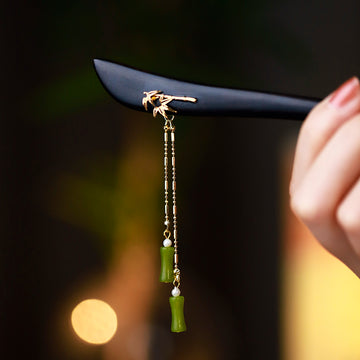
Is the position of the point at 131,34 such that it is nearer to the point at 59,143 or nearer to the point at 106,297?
the point at 59,143

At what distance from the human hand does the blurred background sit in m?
0.76

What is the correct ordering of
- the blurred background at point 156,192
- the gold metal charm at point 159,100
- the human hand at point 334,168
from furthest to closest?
1. the blurred background at point 156,192
2. the gold metal charm at point 159,100
3. the human hand at point 334,168

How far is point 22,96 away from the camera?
117cm

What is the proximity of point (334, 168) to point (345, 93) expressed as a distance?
0.07 m

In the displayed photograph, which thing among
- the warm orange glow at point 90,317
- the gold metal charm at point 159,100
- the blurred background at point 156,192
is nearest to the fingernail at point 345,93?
the gold metal charm at point 159,100

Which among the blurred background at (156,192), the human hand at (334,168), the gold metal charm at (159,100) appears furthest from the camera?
the blurred background at (156,192)

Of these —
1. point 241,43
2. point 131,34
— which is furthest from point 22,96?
point 241,43

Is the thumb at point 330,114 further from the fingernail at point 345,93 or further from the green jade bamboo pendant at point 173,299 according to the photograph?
the green jade bamboo pendant at point 173,299

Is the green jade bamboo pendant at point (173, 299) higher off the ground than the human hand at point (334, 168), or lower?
lower

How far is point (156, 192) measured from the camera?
122 cm

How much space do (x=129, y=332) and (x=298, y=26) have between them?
2.82ft

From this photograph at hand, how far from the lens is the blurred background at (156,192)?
3.85 feet

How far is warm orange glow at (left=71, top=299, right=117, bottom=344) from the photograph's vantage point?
1213 millimetres

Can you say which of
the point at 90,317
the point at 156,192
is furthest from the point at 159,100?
the point at 90,317
